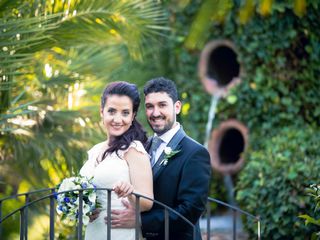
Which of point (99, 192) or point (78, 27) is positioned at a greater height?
point (78, 27)

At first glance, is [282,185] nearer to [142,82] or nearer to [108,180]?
[142,82]

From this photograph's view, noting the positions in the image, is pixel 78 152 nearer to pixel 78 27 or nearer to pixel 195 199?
pixel 78 27

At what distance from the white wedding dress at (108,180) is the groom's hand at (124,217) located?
1.3 inches

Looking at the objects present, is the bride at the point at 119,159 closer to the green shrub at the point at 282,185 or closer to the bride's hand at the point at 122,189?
the bride's hand at the point at 122,189

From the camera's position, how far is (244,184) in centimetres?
670

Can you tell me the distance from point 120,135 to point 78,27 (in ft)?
7.07

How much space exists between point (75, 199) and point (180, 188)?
1.61 feet

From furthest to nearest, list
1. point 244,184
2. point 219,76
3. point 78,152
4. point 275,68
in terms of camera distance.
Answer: point 219,76
point 275,68
point 244,184
point 78,152

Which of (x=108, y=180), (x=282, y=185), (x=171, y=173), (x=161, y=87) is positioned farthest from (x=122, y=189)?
(x=282, y=185)

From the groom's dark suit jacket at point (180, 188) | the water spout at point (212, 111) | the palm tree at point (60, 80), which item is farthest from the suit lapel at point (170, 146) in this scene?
the water spout at point (212, 111)

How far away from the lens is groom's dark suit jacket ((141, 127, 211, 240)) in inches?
137

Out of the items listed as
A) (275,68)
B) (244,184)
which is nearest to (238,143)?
(275,68)

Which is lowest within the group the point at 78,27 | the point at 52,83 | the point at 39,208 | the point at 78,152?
the point at 39,208

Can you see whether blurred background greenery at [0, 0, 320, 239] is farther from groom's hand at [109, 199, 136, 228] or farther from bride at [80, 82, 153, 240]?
groom's hand at [109, 199, 136, 228]
